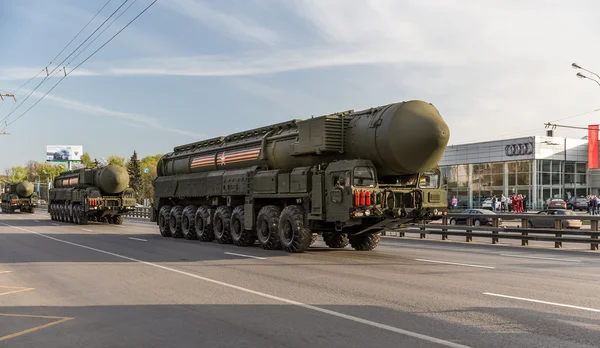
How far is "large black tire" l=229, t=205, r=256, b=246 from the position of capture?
1786 centimetres

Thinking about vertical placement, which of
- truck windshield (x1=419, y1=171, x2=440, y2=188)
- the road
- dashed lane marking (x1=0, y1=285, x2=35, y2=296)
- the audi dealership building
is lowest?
dashed lane marking (x1=0, y1=285, x2=35, y2=296)

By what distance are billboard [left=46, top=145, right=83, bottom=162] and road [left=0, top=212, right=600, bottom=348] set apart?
294 ft

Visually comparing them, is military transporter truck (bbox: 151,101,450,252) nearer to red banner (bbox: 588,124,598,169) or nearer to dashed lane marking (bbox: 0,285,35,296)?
dashed lane marking (bbox: 0,285,35,296)

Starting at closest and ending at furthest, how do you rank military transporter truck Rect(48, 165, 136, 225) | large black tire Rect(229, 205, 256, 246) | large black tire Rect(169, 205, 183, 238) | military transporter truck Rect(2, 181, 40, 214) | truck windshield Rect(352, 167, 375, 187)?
truck windshield Rect(352, 167, 375, 187), large black tire Rect(229, 205, 256, 246), large black tire Rect(169, 205, 183, 238), military transporter truck Rect(48, 165, 136, 225), military transporter truck Rect(2, 181, 40, 214)

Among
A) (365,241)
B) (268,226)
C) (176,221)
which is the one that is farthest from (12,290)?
(176,221)

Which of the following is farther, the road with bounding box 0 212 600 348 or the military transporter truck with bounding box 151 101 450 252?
the military transporter truck with bounding box 151 101 450 252

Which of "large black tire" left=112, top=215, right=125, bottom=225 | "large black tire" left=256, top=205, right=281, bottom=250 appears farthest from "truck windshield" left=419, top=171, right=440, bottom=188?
"large black tire" left=112, top=215, right=125, bottom=225

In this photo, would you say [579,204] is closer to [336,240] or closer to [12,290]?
[336,240]

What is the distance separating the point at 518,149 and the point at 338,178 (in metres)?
52.1

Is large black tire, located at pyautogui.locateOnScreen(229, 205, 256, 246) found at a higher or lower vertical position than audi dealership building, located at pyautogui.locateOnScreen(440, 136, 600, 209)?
lower

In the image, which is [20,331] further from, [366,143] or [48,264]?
[366,143]

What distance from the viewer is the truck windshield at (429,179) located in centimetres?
1488

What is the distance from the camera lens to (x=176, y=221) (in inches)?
896

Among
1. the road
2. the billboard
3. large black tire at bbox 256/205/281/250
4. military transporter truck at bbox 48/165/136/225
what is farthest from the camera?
the billboard
